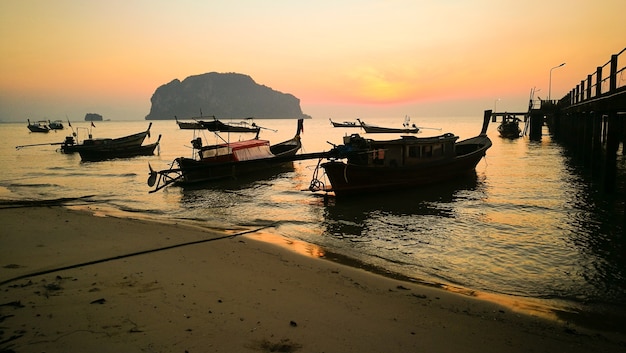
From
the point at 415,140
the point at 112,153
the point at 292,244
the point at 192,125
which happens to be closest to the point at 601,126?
the point at 415,140

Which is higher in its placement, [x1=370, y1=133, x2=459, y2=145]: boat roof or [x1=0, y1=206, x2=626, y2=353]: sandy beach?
[x1=370, y1=133, x2=459, y2=145]: boat roof

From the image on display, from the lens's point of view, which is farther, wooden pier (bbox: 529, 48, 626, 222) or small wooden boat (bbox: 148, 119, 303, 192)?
small wooden boat (bbox: 148, 119, 303, 192)

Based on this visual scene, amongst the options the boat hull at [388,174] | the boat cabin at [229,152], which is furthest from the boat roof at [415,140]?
the boat cabin at [229,152]

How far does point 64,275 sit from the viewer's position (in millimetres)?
7137

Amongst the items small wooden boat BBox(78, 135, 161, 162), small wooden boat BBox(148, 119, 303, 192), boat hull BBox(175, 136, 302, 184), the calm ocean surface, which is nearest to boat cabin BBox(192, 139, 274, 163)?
small wooden boat BBox(148, 119, 303, 192)

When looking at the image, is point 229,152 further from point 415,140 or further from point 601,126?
point 601,126

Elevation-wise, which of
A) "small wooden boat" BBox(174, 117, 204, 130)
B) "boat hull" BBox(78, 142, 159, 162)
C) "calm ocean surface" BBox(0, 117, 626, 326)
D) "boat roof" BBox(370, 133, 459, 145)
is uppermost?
"small wooden boat" BBox(174, 117, 204, 130)

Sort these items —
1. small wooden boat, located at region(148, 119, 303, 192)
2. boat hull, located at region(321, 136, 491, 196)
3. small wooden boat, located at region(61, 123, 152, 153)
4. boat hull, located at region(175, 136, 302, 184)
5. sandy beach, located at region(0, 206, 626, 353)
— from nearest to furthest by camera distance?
1. sandy beach, located at region(0, 206, 626, 353)
2. boat hull, located at region(321, 136, 491, 196)
3. boat hull, located at region(175, 136, 302, 184)
4. small wooden boat, located at region(148, 119, 303, 192)
5. small wooden boat, located at region(61, 123, 152, 153)

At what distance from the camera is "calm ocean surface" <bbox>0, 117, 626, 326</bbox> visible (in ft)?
28.2

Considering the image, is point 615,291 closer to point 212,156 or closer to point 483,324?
point 483,324

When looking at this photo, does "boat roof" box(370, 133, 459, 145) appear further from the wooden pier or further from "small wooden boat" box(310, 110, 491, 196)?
the wooden pier

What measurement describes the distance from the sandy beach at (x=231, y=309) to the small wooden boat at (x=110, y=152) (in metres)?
31.2

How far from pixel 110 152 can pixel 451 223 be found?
36336 mm

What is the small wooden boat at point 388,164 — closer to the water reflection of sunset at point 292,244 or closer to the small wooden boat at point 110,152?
the water reflection of sunset at point 292,244
